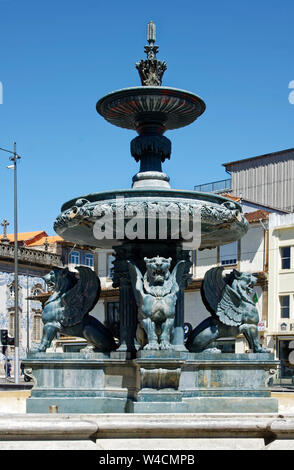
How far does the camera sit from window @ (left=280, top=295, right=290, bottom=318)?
37781 mm

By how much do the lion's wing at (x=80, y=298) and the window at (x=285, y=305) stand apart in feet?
93.8

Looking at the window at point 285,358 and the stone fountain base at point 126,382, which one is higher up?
the stone fountain base at point 126,382

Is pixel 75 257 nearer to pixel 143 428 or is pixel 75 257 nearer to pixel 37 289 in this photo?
pixel 37 289

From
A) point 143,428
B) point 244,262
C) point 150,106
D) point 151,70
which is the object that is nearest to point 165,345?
point 143,428

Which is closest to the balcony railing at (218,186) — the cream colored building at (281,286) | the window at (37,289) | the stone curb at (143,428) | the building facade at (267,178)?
the building facade at (267,178)

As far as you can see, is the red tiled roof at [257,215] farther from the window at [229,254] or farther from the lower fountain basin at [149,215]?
the lower fountain basin at [149,215]

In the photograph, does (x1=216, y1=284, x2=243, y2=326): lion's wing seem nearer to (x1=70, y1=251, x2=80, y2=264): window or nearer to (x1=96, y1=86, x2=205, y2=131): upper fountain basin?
(x1=96, y1=86, x2=205, y2=131): upper fountain basin

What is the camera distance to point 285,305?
3791 cm

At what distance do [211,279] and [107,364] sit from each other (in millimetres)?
1847

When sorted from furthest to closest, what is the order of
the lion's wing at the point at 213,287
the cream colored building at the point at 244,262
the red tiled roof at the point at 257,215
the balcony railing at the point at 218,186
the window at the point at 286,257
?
the balcony railing at the point at 218,186, the red tiled roof at the point at 257,215, the cream colored building at the point at 244,262, the window at the point at 286,257, the lion's wing at the point at 213,287

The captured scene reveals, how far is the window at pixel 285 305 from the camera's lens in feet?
124

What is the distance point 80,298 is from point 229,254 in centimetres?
3157

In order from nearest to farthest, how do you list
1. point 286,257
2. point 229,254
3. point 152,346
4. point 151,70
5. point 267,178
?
point 152,346 → point 151,70 → point 286,257 → point 229,254 → point 267,178
